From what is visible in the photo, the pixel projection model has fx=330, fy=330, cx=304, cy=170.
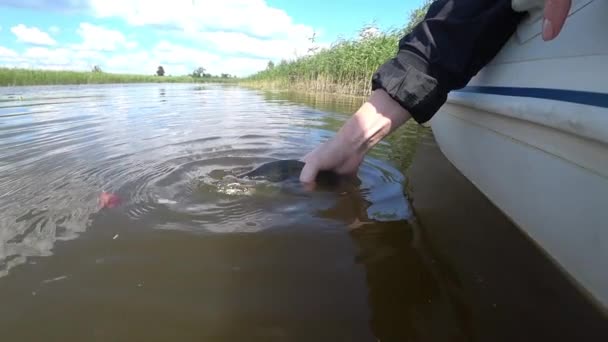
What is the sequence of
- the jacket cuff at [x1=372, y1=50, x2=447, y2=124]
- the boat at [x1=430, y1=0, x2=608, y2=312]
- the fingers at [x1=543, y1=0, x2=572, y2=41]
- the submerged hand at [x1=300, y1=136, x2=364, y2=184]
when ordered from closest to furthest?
1. the boat at [x1=430, y1=0, x2=608, y2=312]
2. the fingers at [x1=543, y1=0, x2=572, y2=41]
3. the jacket cuff at [x1=372, y1=50, x2=447, y2=124]
4. the submerged hand at [x1=300, y1=136, x2=364, y2=184]

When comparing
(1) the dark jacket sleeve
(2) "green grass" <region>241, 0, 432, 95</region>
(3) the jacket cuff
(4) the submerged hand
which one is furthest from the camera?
(2) "green grass" <region>241, 0, 432, 95</region>

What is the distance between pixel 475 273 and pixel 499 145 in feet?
2.22

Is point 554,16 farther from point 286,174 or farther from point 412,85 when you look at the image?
point 286,174

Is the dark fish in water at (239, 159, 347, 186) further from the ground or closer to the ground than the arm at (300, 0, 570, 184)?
closer to the ground

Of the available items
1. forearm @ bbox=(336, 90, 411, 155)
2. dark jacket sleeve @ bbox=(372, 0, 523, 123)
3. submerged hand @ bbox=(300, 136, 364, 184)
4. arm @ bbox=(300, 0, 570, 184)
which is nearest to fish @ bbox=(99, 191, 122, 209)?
submerged hand @ bbox=(300, 136, 364, 184)

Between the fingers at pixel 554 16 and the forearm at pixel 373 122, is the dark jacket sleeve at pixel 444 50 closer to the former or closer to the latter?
the forearm at pixel 373 122

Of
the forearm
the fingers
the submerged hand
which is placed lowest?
the submerged hand

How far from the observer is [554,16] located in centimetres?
108

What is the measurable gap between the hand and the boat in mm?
466

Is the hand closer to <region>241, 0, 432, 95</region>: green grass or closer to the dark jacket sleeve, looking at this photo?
the dark jacket sleeve

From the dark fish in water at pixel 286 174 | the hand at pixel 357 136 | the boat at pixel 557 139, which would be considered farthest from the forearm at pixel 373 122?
the boat at pixel 557 139

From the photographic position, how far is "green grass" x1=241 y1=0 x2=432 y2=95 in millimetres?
9797

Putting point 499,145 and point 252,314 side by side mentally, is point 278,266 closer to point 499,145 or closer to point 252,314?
point 252,314

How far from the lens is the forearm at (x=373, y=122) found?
5.92 feet
